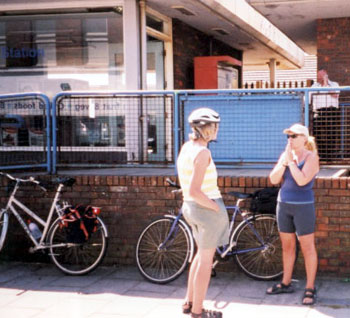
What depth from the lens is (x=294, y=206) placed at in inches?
230

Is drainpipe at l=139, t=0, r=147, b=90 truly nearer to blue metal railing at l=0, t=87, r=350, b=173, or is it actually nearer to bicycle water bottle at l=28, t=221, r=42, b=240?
blue metal railing at l=0, t=87, r=350, b=173

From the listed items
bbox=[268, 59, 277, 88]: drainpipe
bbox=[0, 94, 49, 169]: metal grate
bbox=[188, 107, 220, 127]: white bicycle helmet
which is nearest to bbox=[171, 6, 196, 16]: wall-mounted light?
bbox=[0, 94, 49, 169]: metal grate

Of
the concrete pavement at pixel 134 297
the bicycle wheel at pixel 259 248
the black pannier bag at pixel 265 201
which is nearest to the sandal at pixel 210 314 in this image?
the concrete pavement at pixel 134 297

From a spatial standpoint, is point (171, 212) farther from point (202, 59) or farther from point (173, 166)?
point (202, 59)

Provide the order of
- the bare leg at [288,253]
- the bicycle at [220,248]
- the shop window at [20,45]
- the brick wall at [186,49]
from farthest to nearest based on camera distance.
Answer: the brick wall at [186,49] → the shop window at [20,45] → the bicycle at [220,248] → the bare leg at [288,253]

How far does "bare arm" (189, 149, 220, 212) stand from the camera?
4887mm

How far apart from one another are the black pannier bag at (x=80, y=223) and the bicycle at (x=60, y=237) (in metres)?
0.02

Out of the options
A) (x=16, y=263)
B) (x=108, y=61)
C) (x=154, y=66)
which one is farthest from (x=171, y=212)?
(x=154, y=66)

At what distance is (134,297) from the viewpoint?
6.12 m

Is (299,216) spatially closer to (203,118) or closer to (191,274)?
(191,274)

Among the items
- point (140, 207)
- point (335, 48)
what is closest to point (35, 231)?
point (140, 207)

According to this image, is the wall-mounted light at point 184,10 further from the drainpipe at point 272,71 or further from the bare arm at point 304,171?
the drainpipe at point 272,71

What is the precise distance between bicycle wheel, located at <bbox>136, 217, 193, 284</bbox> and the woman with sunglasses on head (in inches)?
45.8

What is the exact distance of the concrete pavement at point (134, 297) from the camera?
5598 mm
